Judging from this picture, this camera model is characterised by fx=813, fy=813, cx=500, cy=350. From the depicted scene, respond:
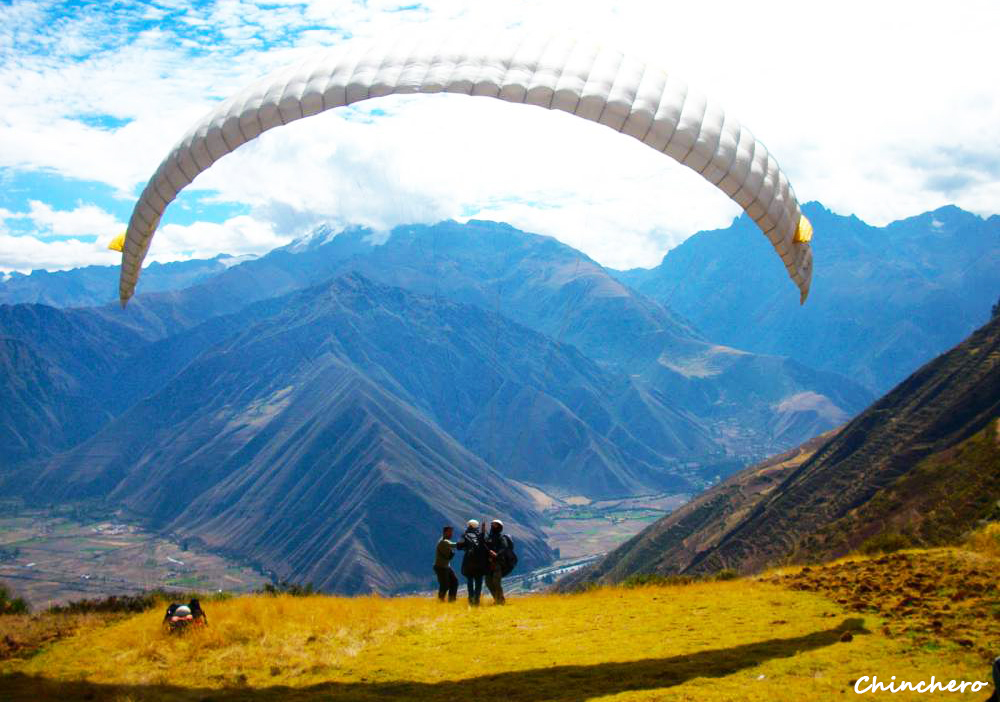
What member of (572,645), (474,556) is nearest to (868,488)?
(474,556)

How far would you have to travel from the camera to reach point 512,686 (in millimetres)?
10492

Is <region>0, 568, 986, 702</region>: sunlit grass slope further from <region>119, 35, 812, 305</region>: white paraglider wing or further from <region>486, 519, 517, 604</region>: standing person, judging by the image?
<region>119, 35, 812, 305</region>: white paraglider wing


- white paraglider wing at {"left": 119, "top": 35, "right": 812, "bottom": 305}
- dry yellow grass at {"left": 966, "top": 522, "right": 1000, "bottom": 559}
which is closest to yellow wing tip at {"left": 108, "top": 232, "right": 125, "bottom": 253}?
white paraglider wing at {"left": 119, "top": 35, "right": 812, "bottom": 305}

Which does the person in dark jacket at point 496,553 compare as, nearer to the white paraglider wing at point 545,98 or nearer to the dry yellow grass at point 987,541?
the white paraglider wing at point 545,98

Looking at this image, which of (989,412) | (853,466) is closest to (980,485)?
(989,412)

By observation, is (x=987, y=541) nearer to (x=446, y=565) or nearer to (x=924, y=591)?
(x=924, y=591)

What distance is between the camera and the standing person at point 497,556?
53.1ft

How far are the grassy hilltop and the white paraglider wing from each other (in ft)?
17.7

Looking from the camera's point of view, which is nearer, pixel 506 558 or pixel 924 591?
pixel 924 591

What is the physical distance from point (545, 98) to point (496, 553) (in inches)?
350

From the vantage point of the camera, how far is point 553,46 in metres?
13.1

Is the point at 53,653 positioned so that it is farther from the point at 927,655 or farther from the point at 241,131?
the point at 927,655

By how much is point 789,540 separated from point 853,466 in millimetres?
16455

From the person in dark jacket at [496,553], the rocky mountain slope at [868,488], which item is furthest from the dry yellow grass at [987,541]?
the rocky mountain slope at [868,488]
